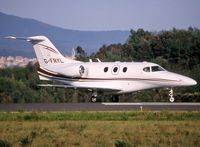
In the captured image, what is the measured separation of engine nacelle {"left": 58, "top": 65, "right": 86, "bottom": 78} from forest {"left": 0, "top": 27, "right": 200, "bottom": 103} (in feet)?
22.5

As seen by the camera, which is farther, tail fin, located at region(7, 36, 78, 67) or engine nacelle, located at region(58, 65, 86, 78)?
tail fin, located at region(7, 36, 78, 67)

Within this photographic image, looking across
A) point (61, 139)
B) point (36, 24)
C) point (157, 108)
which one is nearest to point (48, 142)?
point (61, 139)

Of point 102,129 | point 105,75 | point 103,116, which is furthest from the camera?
point 105,75

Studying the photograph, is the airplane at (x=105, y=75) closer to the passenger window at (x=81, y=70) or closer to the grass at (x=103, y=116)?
the passenger window at (x=81, y=70)

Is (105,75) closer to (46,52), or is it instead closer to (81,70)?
(81,70)

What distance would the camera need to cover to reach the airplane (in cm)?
2850

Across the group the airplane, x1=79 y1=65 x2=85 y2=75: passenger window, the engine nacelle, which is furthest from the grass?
x1=79 y1=65 x2=85 y2=75: passenger window

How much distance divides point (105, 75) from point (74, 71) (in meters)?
2.13

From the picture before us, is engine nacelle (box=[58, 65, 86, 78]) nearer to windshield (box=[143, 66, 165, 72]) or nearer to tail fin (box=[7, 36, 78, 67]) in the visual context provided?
tail fin (box=[7, 36, 78, 67])

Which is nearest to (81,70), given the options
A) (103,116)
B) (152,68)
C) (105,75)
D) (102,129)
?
(105,75)

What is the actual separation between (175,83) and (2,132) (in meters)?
14.2

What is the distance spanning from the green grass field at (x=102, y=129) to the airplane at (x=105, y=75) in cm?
800

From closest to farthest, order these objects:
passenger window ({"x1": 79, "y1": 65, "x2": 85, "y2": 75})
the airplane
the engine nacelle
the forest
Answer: the airplane
the engine nacelle
passenger window ({"x1": 79, "y1": 65, "x2": 85, "y2": 75})
the forest

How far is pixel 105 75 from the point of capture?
30.9 metres
